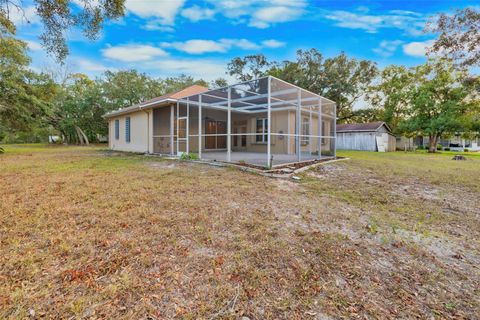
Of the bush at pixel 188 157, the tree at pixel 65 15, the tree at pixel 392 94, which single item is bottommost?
the bush at pixel 188 157

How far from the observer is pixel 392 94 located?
22.9 meters

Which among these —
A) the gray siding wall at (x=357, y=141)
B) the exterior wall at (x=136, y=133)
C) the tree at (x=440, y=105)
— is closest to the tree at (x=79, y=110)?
the exterior wall at (x=136, y=133)

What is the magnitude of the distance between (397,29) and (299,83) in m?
9.54

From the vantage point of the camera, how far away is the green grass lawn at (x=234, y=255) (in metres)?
1.68

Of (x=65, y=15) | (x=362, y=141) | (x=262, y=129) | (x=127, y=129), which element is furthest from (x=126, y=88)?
(x=362, y=141)

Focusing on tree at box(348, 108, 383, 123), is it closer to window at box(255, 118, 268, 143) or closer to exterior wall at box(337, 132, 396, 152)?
exterior wall at box(337, 132, 396, 152)

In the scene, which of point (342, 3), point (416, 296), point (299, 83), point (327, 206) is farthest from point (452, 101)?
point (416, 296)

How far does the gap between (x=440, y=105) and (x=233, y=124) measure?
18.2 metres

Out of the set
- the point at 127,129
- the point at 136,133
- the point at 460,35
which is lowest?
the point at 136,133

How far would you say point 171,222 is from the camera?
311 centimetres

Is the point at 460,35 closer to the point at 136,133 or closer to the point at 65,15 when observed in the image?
the point at 65,15

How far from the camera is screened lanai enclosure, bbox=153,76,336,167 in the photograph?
857cm

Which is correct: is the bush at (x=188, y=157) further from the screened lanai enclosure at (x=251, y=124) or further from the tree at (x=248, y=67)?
the tree at (x=248, y=67)

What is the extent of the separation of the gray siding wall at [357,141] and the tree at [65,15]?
68.1 ft
